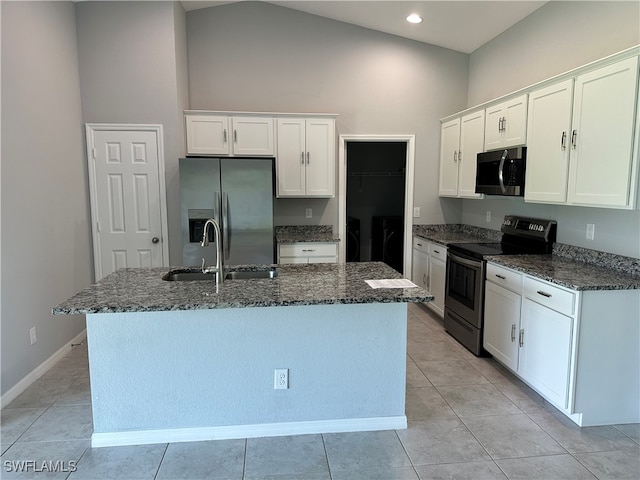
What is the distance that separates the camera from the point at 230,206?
388cm

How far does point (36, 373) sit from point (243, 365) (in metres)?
1.92

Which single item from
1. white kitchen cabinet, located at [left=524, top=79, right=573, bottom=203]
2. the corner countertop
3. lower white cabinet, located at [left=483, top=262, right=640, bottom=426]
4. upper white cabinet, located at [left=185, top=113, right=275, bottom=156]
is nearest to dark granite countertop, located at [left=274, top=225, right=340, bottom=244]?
upper white cabinet, located at [left=185, top=113, right=275, bottom=156]

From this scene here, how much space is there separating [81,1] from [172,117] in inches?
50.2

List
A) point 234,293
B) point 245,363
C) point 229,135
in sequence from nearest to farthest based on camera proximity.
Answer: point 234,293, point 245,363, point 229,135

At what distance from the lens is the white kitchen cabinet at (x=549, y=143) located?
9.49 feet

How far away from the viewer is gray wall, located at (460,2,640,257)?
279 cm

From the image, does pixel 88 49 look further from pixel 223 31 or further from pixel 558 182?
pixel 558 182

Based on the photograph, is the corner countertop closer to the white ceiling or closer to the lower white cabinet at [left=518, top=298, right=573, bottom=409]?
the lower white cabinet at [left=518, top=298, right=573, bottom=409]

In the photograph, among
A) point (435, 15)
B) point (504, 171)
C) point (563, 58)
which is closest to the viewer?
point (563, 58)

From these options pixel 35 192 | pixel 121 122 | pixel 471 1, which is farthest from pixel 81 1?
pixel 471 1

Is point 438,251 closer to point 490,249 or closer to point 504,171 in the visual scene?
point 490,249

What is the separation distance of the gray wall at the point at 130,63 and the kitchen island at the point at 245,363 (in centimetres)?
220

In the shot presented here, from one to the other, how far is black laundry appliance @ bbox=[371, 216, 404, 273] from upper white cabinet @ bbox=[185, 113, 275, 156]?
271cm

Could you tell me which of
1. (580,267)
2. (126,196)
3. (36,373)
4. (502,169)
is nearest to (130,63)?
(126,196)
